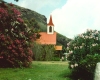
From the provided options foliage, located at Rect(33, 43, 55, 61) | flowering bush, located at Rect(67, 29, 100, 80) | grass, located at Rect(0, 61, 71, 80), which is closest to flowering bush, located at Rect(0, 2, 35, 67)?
grass, located at Rect(0, 61, 71, 80)

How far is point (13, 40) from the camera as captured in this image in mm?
18188

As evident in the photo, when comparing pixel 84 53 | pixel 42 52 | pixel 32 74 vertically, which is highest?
pixel 42 52

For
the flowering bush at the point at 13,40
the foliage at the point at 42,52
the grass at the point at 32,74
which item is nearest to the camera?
the grass at the point at 32,74

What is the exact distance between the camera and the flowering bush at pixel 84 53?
40.8ft

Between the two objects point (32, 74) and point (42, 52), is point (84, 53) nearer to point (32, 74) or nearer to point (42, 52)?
point (32, 74)

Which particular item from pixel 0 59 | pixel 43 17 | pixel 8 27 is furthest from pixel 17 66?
pixel 43 17

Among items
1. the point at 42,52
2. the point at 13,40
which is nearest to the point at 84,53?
the point at 13,40

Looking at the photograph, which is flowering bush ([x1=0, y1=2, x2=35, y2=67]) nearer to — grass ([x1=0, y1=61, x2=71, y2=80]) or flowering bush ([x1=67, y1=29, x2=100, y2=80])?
grass ([x1=0, y1=61, x2=71, y2=80])

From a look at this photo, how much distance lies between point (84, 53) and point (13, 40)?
21.5 ft

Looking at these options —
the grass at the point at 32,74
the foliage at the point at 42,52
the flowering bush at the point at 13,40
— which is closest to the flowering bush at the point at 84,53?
the grass at the point at 32,74

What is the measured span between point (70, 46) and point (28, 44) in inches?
219

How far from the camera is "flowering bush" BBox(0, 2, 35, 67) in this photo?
1775cm

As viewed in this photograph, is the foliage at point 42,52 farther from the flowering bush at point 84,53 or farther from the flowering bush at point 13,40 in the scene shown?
the flowering bush at point 84,53

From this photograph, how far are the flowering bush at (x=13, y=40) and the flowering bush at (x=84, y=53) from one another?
526cm
